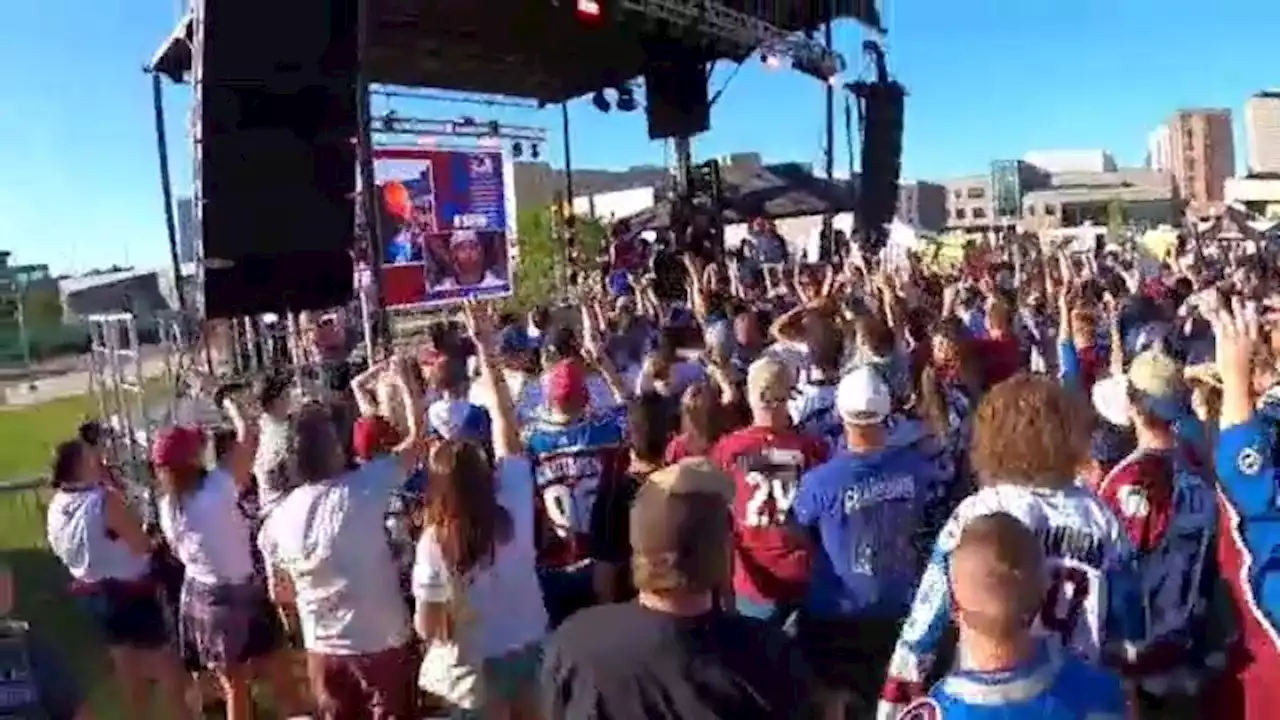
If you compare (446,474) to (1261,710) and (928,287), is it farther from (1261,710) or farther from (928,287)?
(928,287)

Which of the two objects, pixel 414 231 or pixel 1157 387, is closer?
pixel 1157 387

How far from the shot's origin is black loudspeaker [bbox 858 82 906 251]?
1973 cm

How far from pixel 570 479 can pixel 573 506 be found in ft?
0.28

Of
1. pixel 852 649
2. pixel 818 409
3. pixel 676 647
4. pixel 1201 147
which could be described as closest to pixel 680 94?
Result: pixel 818 409

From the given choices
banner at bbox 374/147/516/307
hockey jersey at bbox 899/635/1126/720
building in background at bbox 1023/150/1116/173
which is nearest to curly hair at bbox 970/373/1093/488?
hockey jersey at bbox 899/635/1126/720

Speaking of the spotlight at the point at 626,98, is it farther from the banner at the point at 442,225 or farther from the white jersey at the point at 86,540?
the white jersey at the point at 86,540

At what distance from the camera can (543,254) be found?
2789cm

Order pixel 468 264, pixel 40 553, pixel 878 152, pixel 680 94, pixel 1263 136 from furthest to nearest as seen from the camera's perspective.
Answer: pixel 1263 136
pixel 878 152
pixel 680 94
pixel 468 264
pixel 40 553

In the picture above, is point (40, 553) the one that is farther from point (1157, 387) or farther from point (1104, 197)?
point (1104, 197)

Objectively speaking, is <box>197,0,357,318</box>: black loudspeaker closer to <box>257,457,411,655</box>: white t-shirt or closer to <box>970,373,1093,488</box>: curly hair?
<box>257,457,411,655</box>: white t-shirt

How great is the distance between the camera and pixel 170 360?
10.8 m

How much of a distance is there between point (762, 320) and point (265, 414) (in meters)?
3.11

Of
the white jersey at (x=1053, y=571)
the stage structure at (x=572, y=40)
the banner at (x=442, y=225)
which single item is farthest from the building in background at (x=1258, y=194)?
the white jersey at (x=1053, y=571)

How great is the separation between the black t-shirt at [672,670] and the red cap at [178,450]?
274cm
